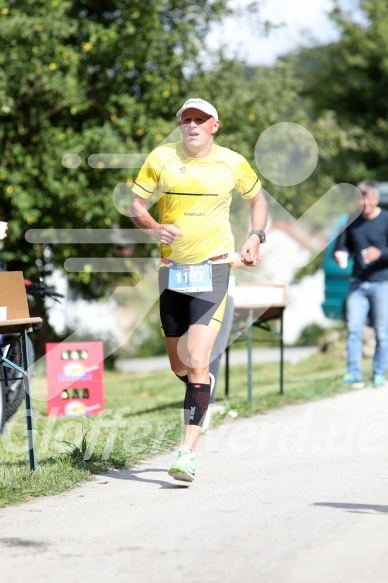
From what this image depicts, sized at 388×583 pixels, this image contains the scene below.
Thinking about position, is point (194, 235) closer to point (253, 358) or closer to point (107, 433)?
point (107, 433)

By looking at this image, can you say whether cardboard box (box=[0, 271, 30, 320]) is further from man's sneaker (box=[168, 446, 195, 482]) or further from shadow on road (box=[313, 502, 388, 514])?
shadow on road (box=[313, 502, 388, 514])

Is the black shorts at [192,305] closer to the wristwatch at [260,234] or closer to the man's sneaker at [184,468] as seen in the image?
the wristwatch at [260,234]

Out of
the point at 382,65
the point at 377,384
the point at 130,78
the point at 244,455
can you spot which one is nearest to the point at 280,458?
the point at 244,455

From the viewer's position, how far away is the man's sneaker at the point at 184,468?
20.3 ft

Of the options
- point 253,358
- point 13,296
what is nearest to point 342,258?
point 13,296

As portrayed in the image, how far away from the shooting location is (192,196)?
6613 mm

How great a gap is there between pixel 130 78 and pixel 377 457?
1103cm

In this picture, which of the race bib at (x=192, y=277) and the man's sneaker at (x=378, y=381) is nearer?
the race bib at (x=192, y=277)

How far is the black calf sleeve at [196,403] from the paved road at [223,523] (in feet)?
1.15

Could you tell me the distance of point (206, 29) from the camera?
17875 mm

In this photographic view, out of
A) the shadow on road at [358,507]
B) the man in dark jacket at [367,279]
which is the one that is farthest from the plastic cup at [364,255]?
the shadow on road at [358,507]

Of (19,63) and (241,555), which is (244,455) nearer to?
Result: (241,555)

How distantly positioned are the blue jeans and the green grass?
39cm

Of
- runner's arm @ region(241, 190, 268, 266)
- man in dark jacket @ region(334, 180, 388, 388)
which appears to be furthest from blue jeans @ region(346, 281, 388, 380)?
runner's arm @ region(241, 190, 268, 266)
